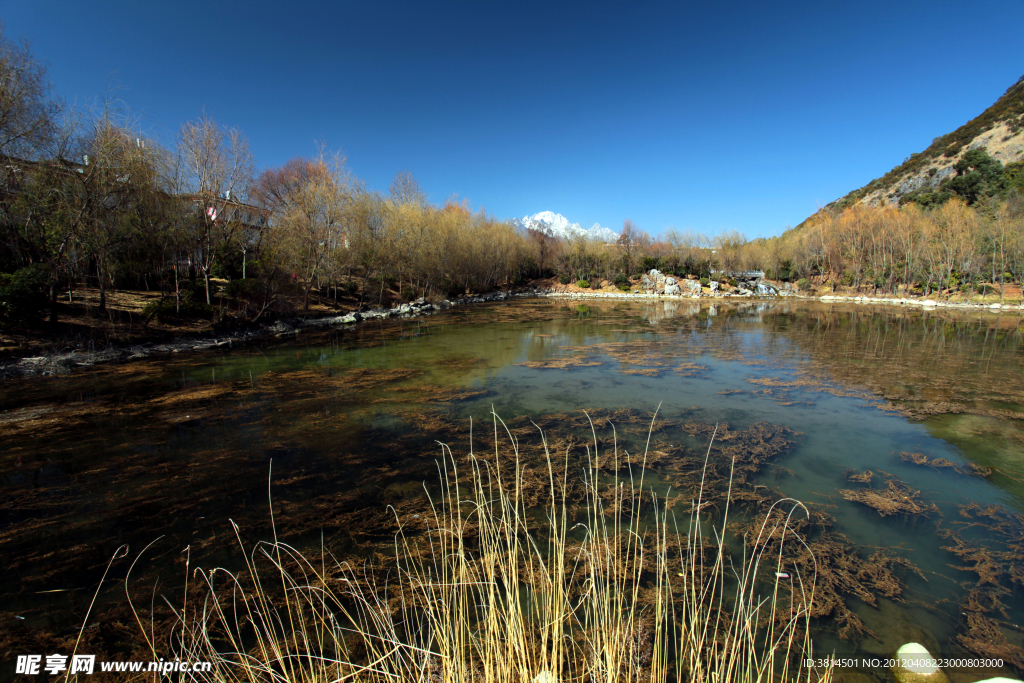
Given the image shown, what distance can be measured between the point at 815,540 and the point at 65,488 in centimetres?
872

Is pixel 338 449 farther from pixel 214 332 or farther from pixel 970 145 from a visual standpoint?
pixel 970 145

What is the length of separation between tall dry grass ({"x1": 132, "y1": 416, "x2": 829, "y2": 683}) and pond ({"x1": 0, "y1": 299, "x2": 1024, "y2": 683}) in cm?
37

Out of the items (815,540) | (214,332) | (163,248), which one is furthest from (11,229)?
(815,540)

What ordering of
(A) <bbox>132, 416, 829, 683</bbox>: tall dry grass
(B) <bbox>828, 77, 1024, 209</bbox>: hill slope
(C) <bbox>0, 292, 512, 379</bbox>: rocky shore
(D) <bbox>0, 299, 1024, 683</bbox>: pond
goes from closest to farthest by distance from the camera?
(A) <bbox>132, 416, 829, 683</bbox>: tall dry grass < (D) <bbox>0, 299, 1024, 683</bbox>: pond < (C) <bbox>0, 292, 512, 379</bbox>: rocky shore < (B) <bbox>828, 77, 1024, 209</bbox>: hill slope

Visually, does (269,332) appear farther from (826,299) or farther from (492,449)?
(826,299)

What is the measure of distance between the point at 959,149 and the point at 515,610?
331 ft

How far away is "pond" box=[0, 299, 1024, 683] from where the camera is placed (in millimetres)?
3273

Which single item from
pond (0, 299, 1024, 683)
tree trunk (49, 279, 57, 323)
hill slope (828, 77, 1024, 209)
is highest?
hill slope (828, 77, 1024, 209)

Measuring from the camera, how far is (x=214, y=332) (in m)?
16.5

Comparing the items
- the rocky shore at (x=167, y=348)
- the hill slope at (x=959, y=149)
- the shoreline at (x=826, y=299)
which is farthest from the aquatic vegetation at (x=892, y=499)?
the hill slope at (x=959, y=149)

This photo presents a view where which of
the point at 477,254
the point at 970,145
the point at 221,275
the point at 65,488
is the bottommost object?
the point at 65,488

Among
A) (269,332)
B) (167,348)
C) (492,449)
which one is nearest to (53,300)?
(167,348)

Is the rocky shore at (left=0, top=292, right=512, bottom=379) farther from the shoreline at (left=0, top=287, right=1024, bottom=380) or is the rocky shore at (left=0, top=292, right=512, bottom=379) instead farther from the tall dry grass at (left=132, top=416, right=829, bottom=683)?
the tall dry grass at (left=132, top=416, right=829, bottom=683)

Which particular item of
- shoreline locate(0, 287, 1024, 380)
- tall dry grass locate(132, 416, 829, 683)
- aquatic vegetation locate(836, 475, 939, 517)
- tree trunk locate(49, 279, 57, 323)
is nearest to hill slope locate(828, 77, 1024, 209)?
shoreline locate(0, 287, 1024, 380)
